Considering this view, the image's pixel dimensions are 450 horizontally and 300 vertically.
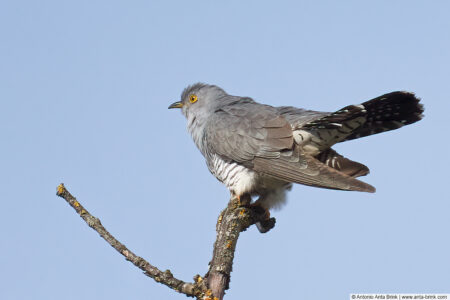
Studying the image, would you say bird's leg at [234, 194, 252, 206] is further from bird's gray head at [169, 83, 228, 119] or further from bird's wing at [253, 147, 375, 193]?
bird's gray head at [169, 83, 228, 119]

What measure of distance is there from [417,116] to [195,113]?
2.40 m

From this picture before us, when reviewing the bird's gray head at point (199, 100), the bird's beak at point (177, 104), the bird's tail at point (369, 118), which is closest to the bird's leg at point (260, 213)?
the bird's tail at point (369, 118)

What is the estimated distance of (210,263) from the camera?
12.5ft

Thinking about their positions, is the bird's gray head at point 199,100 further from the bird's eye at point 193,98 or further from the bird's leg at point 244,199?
the bird's leg at point 244,199

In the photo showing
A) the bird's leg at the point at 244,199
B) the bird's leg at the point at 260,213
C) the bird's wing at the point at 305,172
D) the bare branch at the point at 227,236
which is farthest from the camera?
the bird's leg at the point at 260,213

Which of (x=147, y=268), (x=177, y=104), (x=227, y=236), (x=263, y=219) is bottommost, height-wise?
(x=147, y=268)

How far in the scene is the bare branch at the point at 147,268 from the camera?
10.8ft

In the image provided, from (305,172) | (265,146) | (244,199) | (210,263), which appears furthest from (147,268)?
(265,146)

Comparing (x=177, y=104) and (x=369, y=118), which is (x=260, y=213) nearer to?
(x=369, y=118)

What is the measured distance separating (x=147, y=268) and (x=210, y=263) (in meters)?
0.66

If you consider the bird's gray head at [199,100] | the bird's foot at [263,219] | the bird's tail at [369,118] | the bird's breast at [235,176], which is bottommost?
the bird's foot at [263,219]

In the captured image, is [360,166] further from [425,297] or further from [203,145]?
[203,145]

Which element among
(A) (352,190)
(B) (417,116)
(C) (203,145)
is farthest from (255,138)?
(B) (417,116)

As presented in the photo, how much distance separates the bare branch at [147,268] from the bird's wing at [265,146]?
147 centimetres
